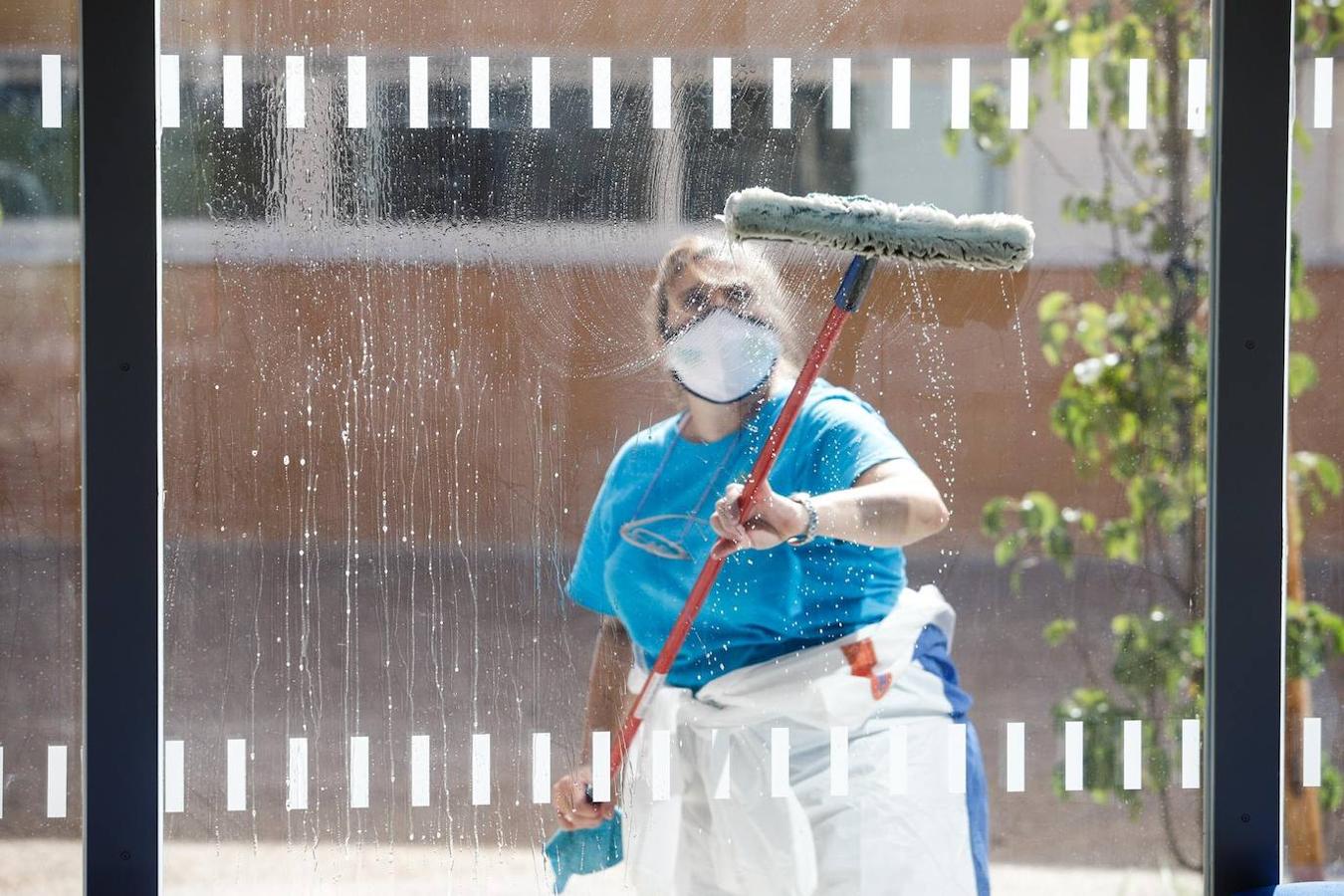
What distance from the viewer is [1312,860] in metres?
1.80

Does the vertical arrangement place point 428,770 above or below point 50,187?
below

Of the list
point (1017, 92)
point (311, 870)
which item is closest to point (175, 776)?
point (311, 870)

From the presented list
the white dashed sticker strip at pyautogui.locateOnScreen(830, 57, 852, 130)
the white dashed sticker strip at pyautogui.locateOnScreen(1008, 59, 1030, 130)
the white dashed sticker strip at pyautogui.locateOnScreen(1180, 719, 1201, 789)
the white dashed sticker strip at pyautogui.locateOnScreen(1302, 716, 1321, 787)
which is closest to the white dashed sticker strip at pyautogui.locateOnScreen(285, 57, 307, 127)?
the white dashed sticker strip at pyautogui.locateOnScreen(830, 57, 852, 130)

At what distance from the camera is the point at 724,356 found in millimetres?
1705

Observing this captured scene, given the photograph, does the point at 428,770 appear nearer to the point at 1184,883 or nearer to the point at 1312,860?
the point at 1184,883

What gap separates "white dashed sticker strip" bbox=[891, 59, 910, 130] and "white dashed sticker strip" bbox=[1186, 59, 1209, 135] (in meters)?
0.37

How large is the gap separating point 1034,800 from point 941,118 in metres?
0.92

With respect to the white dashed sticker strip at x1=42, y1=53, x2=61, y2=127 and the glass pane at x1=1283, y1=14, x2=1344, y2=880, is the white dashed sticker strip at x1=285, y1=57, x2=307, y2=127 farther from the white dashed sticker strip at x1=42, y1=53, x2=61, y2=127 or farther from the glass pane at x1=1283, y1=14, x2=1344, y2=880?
the glass pane at x1=1283, y1=14, x2=1344, y2=880

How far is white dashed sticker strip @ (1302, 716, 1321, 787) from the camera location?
70.3 inches

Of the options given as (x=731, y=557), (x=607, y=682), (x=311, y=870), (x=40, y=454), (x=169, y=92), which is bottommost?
(x=311, y=870)

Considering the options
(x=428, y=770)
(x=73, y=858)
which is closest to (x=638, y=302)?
(x=428, y=770)

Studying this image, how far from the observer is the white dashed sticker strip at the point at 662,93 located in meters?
1.69

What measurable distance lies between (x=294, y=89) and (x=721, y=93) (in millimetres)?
546

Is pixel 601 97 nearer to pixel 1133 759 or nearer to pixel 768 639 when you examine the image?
pixel 768 639
